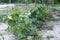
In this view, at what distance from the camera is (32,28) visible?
11.0 feet

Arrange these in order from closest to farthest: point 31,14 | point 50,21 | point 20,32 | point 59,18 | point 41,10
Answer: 1. point 20,32
2. point 31,14
3. point 41,10
4. point 50,21
5. point 59,18

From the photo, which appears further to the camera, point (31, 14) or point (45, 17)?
point (45, 17)

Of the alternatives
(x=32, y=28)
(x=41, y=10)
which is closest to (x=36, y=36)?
(x=32, y=28)

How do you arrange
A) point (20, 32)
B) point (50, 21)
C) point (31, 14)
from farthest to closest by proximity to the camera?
point (50, 21) → point (31, 14) → point (20, 32)

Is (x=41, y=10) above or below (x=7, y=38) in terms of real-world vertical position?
above

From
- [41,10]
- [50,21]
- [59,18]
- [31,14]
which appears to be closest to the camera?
[31,14]

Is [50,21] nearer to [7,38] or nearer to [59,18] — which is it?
[59,18]

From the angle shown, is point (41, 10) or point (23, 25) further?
point (41, 10)

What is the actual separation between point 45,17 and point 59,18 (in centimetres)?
47

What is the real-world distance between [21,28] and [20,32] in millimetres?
74

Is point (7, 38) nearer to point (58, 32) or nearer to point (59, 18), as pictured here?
point (58, 32)

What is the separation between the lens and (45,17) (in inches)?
192

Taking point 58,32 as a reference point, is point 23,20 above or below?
above

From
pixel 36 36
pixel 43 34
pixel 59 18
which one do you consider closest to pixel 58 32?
pixel 43 34
